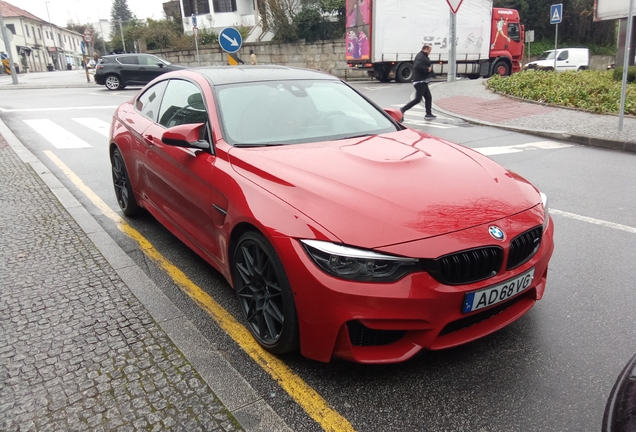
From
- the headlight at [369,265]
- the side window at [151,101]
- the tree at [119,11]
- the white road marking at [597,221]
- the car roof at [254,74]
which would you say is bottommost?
the white road marking at [597,221]

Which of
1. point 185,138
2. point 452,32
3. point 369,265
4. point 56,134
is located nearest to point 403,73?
point 452,32

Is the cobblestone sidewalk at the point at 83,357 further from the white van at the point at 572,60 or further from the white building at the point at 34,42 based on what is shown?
the white building at the point at 34,42

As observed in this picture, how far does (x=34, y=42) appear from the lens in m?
78.6

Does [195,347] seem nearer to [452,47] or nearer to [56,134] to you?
[56,134]

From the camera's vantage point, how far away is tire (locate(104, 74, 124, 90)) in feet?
79.2

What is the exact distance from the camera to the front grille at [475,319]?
2.56 metres

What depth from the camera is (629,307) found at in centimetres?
337

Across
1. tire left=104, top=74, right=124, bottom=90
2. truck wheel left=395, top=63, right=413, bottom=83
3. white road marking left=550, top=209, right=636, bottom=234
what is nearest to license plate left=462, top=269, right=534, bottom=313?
white road marking left=550, top=209, right=636, bottom=234

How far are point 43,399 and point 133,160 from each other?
285 centimetres

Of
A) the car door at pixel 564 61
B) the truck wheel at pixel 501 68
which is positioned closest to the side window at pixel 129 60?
the truck wheel at pixel 501 68

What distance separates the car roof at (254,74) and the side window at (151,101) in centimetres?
59

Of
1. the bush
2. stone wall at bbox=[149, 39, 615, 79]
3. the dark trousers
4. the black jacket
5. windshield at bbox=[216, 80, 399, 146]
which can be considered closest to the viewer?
windshield at bbox=[216, 80, 399, 146]

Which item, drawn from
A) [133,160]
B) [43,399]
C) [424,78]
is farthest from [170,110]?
[424,78]

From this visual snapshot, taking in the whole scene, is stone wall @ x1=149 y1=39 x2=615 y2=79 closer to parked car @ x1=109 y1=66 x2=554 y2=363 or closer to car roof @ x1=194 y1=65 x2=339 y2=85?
car roof @ x1=194 y1=65 x2=339 y2=85
